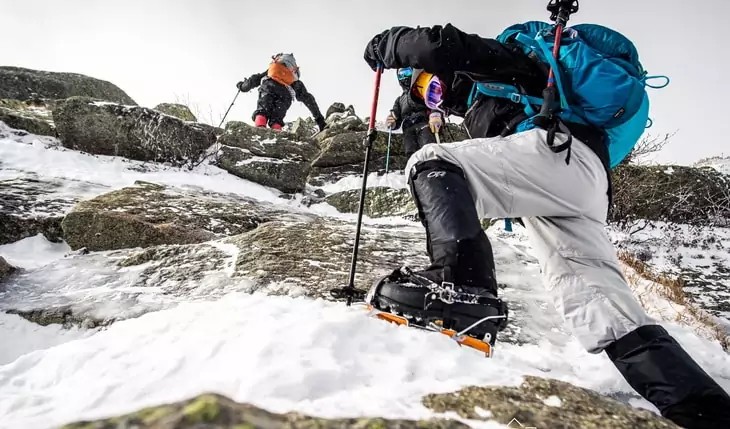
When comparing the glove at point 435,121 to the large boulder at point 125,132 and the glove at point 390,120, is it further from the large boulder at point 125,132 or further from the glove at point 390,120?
the large boulder at point 125,132

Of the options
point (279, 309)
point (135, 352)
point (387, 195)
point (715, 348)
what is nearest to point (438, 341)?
point (279, 309)

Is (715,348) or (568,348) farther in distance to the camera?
(715,348)

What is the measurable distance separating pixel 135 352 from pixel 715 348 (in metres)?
3.40

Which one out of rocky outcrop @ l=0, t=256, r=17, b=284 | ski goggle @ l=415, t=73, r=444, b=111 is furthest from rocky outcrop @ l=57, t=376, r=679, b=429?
rocky outcrop @ l=0, t=256, r=17, b=284

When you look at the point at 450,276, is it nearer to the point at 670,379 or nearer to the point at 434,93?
the point at 670,379

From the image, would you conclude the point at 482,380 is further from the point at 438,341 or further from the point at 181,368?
the point at 181,368

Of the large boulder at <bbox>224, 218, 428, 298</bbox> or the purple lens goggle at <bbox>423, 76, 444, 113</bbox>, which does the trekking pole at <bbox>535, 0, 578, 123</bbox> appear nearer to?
the purple lens goggle at <bbox>423, 76, 444, 113</bbox>

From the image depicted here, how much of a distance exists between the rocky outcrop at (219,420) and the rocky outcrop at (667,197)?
7.81 m

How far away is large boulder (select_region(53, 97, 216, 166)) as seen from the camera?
768 cm

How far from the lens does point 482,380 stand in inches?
50.4

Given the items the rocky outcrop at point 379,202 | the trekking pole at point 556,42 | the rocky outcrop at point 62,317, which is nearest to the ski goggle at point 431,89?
the trekking pole at point 556,42

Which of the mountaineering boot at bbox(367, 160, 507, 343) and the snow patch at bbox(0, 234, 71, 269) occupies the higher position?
the mountaineering boot at bbox(367, 160, 507, 343)

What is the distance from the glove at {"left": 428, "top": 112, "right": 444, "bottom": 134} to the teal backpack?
736 mm

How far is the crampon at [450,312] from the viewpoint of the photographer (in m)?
1.53
